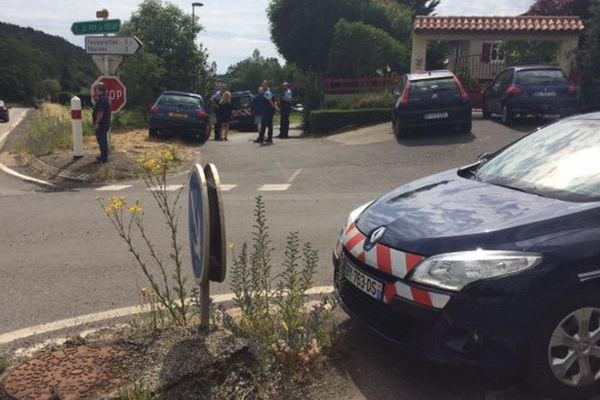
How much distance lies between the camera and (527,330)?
10.4 ft

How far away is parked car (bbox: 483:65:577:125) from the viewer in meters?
15.8

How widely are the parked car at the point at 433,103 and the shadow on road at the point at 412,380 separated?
1233cm

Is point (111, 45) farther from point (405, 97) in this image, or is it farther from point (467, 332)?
point (467, 332)

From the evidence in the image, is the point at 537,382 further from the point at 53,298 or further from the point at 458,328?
the point at 53,298

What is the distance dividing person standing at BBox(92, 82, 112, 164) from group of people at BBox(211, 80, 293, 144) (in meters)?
6.20

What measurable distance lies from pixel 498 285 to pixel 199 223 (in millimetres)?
1624

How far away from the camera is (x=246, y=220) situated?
8008 millimetres

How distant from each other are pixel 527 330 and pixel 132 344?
7.19 feet

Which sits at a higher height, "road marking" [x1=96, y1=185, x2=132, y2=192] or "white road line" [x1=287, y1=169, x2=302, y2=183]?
"white road line" [x1=287, y1=169, x2=302, y2=183]

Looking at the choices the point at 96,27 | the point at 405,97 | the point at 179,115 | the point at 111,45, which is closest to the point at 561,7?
the point at 405,97

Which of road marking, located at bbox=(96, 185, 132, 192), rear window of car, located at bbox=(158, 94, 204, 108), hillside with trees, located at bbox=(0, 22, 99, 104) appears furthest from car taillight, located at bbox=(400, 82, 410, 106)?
hillside with trees, located at bbox=(0, 22, 99, 104)

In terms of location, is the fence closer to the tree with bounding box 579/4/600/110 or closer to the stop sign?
the tree with bounding box 579/4/600/110

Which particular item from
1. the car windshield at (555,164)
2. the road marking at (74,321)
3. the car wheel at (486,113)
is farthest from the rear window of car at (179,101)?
the car windshield at (555,164)

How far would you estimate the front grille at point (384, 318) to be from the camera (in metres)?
3.34
